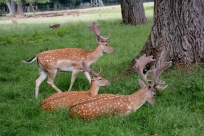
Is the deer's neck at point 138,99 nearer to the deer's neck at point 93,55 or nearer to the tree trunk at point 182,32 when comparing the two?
the tree trunk at point 182,32

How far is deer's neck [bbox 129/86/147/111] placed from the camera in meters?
5.47

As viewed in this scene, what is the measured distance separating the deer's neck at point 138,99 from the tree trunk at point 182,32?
5.31 feet

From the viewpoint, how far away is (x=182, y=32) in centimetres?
696

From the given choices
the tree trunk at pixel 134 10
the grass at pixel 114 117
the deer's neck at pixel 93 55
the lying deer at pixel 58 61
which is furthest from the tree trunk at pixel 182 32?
the tree trunk at pixel 134 10

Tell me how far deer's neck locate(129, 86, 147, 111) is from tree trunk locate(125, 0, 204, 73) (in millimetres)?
1619

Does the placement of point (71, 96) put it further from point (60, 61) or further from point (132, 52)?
point (132, 52)

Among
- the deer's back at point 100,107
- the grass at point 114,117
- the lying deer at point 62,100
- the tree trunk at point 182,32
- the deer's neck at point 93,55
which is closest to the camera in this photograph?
the grass at point 114,117

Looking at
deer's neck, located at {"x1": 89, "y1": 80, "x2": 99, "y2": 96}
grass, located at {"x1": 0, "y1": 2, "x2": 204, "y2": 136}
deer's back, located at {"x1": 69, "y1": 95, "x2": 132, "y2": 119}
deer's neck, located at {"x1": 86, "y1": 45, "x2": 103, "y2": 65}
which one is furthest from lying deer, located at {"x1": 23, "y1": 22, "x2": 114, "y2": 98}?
deer's back, located at {"x1": 69, "y1": 95, "x2": 132, "y2": 119}

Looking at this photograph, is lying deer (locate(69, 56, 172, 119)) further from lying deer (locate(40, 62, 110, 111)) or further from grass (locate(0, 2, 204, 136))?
lying deer (locate(40, 62, 110, 111))

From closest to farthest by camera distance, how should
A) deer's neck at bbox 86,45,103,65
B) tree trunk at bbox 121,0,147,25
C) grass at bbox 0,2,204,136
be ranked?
1. grass at bbox 0,2,204,136
2. deer's neck at bbox 86,45,103,65
3. tree trunk at bbox 121,0,147,25

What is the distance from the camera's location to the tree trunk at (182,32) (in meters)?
6.94

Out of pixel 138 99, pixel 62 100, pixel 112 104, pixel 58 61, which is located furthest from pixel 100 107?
pixel 58 61

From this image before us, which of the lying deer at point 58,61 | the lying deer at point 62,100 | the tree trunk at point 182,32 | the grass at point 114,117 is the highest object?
the tree trunk at point 182,32

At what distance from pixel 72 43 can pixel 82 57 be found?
534 cm
